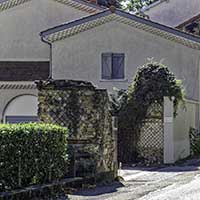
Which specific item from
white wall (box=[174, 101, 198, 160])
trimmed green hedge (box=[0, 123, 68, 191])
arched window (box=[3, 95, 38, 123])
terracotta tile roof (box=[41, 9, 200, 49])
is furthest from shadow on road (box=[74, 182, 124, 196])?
arched window (box=[3, 95, 38, 123])

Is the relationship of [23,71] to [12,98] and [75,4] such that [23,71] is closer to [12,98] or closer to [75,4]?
[12,98]

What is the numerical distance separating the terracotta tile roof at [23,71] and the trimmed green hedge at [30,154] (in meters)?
16.9

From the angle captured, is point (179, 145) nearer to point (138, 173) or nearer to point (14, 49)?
point (138, 173)

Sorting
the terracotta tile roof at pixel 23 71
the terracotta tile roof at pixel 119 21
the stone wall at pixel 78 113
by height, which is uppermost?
the terracotta tile roof at pixel 119 21

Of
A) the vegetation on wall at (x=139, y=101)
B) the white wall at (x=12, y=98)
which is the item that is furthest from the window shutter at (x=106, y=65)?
the vegetation on wall at (x=139, y=101)

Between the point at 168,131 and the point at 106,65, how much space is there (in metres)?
7.45

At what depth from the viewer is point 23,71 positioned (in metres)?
32.5

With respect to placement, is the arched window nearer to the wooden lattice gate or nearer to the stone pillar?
the wooden lattice gate

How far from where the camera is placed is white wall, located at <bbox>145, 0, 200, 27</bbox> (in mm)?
44438

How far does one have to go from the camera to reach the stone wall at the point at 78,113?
54.5 feet

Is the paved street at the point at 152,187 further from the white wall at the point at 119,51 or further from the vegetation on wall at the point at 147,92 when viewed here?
the white wall at the point at 119,51

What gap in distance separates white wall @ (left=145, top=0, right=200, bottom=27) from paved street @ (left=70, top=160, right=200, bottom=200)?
24995 millimetres

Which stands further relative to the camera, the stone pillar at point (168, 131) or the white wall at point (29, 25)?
the white wall at point (29, 25)

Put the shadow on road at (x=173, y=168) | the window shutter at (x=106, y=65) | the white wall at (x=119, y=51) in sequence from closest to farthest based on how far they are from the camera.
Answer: the shadow on road at (x=173, y=168)
the white wall at (x=119, y=51)
the window shutter at (x=106, y=65)
